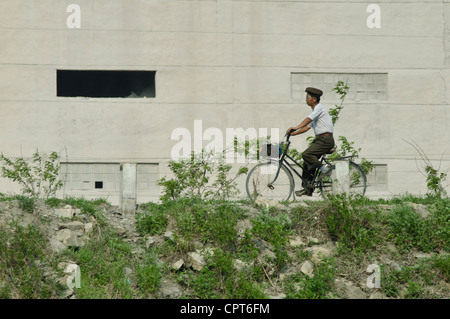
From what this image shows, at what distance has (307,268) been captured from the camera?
1105cm

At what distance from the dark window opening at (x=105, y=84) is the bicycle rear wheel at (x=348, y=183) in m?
7.11

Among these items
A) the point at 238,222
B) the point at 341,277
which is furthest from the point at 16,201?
the point at 341,277

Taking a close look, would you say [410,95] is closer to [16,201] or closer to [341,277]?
[341,277]

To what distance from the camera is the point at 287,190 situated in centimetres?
1316

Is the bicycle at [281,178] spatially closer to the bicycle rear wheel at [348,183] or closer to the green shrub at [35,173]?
the bicycle rear wheel at [348,183]

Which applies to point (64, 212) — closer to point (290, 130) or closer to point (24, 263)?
point (24, 263)

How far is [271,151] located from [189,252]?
114 inches

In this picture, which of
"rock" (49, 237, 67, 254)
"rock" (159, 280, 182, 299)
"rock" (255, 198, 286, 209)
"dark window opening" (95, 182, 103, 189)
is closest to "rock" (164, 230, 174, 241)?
"rock" (159, 280, 182, 299)

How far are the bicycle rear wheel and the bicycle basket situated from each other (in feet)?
3.16

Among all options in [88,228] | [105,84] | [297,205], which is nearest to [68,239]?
[88,228]

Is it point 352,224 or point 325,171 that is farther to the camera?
point 325,171
